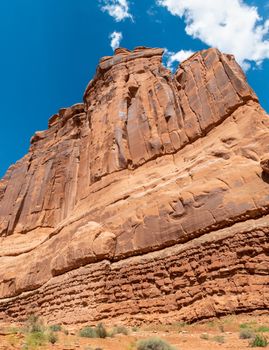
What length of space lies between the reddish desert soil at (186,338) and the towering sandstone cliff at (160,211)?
0.55 meters

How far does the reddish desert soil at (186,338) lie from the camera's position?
8.25 metres

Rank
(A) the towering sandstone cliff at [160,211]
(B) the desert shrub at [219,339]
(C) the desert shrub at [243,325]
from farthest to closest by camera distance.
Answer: (A) the towering sandstone cliff at [160,211] → (C) the desert shrub at [243,325] → (B) the desert shrub at [219,339]

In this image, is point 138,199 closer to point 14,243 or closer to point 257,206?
point 257,206

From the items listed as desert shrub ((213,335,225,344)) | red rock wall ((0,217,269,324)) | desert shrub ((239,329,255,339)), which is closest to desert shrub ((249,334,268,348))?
desert shrub ((239,329,255,339))

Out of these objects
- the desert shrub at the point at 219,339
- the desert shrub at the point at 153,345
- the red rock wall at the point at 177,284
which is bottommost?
the desert shrub at the point at 153,345

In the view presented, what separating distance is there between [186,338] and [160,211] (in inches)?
289

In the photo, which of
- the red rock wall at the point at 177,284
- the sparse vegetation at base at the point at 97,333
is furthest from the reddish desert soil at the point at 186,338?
the red rock wall at the point at 177,284

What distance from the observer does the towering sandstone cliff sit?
13.9 meters

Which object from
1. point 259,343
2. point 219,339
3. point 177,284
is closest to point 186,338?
point 219,339

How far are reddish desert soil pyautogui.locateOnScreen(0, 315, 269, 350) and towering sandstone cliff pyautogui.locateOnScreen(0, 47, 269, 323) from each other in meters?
0.55

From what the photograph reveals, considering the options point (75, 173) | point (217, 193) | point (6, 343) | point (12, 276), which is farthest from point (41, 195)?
point (6, 343)

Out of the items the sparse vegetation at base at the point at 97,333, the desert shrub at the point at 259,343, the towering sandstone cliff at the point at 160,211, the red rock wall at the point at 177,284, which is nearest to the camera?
the desert shrub at the point at 259,343

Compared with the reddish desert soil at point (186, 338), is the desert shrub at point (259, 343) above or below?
below

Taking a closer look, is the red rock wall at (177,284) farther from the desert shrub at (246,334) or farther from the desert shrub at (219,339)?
the desert shrub at (219,339)
